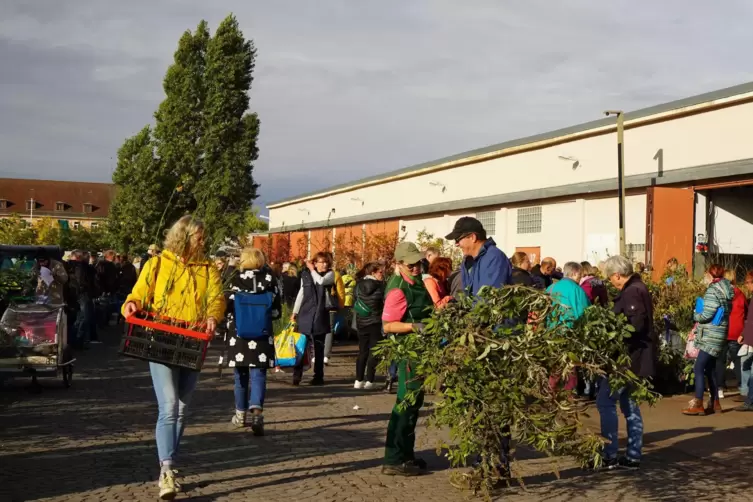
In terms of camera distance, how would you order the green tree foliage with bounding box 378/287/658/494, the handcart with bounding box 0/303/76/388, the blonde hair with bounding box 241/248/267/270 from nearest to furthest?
the green tree foliage with bounding box 378/287/658/494 → the blonde hair with bounding box 241/248/267/270 → the handcart with bounding box 0/303/76/388

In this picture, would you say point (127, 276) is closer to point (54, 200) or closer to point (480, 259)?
point (480, 259)

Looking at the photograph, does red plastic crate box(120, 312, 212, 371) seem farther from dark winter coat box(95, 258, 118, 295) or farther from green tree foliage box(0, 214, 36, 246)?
green tree foliage box(0, 214, 36, 246)

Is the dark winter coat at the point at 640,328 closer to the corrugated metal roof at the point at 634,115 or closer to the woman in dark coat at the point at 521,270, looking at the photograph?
the woman in dark coat at the point at 521,270

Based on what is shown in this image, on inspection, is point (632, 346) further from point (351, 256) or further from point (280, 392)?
point (351, 256)

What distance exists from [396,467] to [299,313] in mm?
6759

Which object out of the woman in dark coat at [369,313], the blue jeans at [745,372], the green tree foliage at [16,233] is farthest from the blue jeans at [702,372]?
the green tree foliage at [16,233]

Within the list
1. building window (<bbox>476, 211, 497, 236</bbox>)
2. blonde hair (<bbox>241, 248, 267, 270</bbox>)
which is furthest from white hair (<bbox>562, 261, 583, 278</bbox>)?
building window (<bbox>476, 211, 497, 236</bbox>)

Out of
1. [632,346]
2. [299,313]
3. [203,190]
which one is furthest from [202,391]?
[203,190]

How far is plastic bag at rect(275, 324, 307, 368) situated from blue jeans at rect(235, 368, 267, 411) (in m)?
4.28

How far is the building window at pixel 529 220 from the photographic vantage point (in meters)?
25.9

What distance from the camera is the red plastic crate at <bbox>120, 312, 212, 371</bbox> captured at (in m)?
6.94

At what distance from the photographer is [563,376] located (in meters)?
6.46

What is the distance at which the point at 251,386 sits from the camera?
10078 mm

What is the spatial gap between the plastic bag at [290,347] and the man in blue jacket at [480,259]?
726 centimetres
